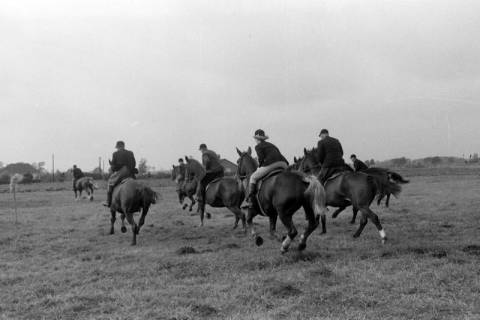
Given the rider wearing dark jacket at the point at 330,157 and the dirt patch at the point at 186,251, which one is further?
the rider wearing dark jacket at the point at 330,157

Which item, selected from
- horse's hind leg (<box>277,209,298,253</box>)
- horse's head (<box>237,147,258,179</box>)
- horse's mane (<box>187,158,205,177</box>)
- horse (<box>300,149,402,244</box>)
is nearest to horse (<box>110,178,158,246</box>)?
horse's mane (<box>187,158,205,177</box>)

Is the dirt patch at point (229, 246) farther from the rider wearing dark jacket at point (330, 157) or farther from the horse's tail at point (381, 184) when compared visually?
the horse's tail at point (381, 184)

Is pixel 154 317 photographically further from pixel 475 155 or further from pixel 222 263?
pixel 475 155

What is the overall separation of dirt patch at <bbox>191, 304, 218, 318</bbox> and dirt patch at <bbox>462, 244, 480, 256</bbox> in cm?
518

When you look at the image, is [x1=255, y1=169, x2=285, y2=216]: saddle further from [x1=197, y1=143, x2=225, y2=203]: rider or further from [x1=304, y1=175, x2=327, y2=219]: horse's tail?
[x1=197, y1=143, x2=225, y2=203]: rider

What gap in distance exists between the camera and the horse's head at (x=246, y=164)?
10.9 meters

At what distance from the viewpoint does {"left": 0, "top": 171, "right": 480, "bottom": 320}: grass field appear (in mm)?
5773

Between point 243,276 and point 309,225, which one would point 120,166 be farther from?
point 243,276

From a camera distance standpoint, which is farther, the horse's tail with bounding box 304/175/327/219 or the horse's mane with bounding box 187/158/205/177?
the horse's mane with bounding box 187/158/205/177

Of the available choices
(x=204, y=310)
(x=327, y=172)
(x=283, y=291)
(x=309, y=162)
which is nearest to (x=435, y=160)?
(x=309, y=162)

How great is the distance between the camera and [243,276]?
7512mm

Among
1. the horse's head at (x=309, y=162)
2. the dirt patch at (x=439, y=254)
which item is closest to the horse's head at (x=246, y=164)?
the horse's head at (x=309, y=162)

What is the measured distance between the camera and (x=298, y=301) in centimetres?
596

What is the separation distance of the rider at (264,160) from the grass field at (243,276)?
1461mm
